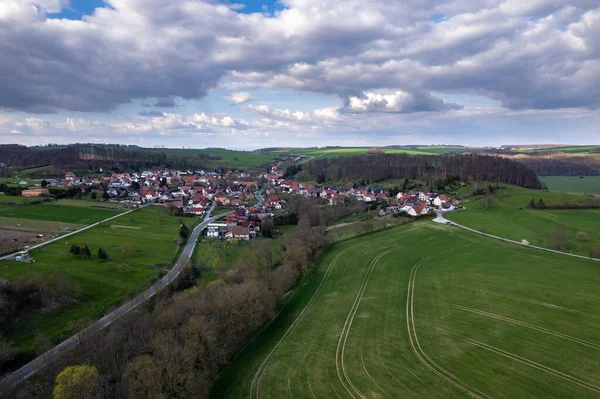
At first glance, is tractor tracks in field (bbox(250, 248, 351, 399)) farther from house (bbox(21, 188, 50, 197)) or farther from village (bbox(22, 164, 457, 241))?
house (bbox(21, 188, 50, 197))

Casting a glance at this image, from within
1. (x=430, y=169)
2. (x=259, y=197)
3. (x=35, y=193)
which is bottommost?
(x=259, y=197)

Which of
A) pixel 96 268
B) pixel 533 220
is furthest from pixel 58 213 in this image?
pixel 533 220

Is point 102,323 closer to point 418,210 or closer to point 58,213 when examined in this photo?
point 58,213

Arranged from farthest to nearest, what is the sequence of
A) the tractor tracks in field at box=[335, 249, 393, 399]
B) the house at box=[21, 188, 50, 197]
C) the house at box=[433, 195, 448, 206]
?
1. the house at box=[433, 195, 448, 206]
2. the house at box=[21, 188, 50, 197]
3. the tractor tracks in field at box=[335, 249, 393, 399]

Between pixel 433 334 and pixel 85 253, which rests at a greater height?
pixel 85 253

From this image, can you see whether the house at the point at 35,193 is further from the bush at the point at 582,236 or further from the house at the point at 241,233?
the bush at the point at 582,236

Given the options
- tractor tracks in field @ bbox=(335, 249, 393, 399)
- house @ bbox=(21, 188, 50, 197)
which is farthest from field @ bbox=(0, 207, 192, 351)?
house @ bbox=(21, 188, 50, 197)

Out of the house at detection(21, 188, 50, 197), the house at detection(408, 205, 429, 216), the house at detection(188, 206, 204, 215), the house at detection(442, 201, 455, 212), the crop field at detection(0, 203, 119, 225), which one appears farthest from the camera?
the house at detection(188, 206, 204, 215)
